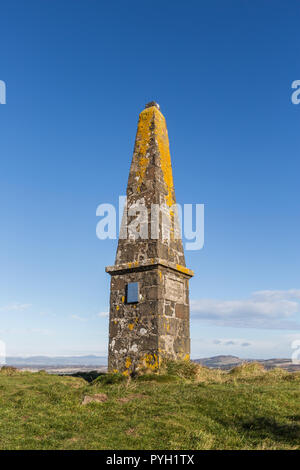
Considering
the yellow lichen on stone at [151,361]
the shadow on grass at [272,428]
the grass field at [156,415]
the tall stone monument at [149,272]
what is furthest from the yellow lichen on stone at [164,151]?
the shadow on grass at [272,428]

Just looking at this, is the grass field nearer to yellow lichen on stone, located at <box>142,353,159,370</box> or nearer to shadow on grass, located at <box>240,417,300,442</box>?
shadow on grass, located at <box>240,417,300,442</box>

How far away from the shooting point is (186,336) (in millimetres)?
11508

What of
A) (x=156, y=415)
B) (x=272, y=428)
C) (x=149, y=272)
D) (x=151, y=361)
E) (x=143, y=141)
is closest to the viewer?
(x=272, y=428)

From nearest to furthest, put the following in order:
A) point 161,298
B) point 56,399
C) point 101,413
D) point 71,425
A: point 71,425 → point 101,413 → point 56,399 → point 161,298

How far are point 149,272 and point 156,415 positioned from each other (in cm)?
473

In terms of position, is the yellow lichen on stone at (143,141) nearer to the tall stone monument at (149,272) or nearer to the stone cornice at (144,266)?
the tall stone monument at (149,272)

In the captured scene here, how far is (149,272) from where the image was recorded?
422 inches

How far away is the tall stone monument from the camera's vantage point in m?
10.4

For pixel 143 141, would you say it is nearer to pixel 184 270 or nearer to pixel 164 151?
pixel 164 151

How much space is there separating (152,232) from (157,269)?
120 cm

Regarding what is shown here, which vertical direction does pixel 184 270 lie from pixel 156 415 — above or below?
above

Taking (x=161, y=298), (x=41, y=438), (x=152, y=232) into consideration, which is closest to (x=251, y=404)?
(x=41, y=438)

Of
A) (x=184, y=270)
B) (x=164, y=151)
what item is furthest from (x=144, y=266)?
(x=164, y=151)
